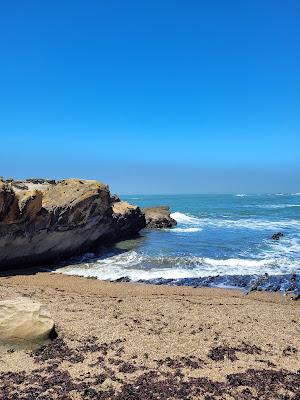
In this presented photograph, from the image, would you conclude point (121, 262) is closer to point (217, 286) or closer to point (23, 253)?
point (23, 253)

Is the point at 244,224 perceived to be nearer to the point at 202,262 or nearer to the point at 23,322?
the point at 202,262

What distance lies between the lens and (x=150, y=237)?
33.7 m

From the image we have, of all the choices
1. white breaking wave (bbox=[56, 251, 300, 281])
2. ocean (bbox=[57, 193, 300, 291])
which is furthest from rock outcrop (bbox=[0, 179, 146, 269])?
white breaking wave (bbox=[56, 251, 300, 281])

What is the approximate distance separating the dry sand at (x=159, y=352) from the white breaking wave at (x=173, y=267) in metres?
4.41

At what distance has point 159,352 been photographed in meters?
9.50

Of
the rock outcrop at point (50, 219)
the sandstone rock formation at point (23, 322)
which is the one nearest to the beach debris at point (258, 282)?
the sandstone rock formation at point (23, 322)

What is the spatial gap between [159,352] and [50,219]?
13201 millimetres

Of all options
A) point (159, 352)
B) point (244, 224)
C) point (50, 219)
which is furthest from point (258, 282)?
point (244, 224)

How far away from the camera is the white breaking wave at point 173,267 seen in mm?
19641

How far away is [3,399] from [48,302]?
6470mm

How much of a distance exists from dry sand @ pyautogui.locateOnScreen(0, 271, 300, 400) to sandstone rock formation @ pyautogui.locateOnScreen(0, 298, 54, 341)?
0.32m

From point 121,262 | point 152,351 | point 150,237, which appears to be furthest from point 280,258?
point 152,351

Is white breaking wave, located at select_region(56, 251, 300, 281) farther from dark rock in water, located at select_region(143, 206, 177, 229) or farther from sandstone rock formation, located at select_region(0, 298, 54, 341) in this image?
dark rock in water, located at select_region(143, 206, 177, 229)

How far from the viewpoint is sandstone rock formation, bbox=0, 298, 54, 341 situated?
9.34 meters
